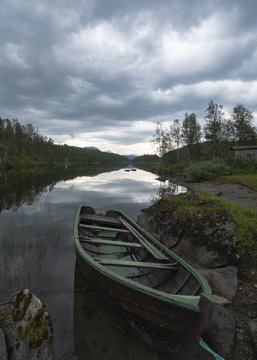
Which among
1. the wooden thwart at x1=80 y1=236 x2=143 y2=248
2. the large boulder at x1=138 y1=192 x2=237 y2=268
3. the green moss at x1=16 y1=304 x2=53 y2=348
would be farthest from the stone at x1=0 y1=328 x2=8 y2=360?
the large boulder at x1=138 y1=192 x2=237 y2=268

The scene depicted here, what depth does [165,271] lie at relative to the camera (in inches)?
209

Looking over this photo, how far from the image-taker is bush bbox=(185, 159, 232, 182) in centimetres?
2856

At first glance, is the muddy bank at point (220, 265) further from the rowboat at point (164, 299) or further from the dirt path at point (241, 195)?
the dirt path at point (241, 195)

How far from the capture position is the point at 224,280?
507 centimetres

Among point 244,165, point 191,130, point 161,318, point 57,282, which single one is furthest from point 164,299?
point 191,130

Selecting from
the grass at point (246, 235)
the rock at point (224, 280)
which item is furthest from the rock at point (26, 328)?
the grass at point (246, 235)

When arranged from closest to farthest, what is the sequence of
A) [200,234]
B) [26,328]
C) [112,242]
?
[26,328] → [112,242] → [200,234]

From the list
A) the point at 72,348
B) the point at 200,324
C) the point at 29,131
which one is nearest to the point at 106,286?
the point at 72,348

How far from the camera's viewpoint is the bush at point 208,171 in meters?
28.6

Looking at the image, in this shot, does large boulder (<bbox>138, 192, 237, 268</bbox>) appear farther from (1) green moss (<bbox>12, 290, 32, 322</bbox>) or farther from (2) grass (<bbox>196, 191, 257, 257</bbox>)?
(1) green moss (<bbox>12, 290, 32, 322</bbox>)

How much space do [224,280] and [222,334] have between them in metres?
1.74

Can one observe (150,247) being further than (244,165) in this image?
No

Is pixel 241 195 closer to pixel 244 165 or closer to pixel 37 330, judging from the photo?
pixel 244 165

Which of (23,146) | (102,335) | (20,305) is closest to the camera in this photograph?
(20,305)
